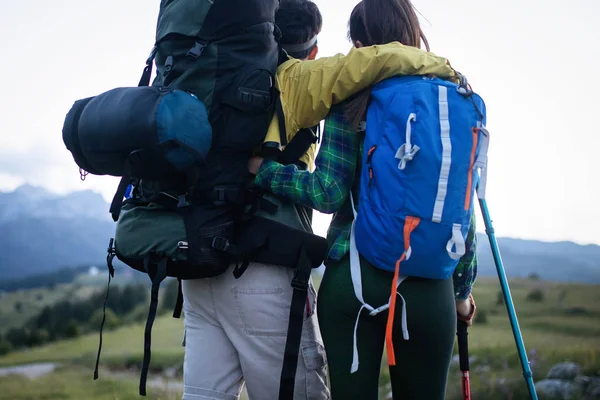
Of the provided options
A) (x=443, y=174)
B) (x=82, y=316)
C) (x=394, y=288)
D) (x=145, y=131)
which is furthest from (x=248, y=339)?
(x=82, y=316)

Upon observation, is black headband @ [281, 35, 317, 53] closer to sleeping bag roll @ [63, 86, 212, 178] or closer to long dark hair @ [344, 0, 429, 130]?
long dark hair @ [344, 0, 429, 130]

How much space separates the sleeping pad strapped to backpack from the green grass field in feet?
9.45

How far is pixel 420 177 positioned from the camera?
1.76m

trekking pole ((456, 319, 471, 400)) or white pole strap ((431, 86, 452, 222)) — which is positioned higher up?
white pole strap ((431, 86, 452, 222))

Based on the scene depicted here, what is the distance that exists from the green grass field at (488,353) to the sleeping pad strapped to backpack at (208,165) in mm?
2879

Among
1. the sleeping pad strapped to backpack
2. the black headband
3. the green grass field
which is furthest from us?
the green grass field

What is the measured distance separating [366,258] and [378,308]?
0.17 m

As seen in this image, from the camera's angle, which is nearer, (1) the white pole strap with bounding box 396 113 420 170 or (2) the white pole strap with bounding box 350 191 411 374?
(1) the white pole strap with bounding box 396 113 420 170

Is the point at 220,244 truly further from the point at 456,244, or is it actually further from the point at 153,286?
the point at 456,244

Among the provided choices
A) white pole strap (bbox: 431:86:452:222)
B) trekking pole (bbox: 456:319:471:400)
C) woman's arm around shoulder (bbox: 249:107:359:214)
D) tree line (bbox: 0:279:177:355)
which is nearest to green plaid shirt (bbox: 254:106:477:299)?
woman's arm around shoulder (bbox: 249:107:359:214)

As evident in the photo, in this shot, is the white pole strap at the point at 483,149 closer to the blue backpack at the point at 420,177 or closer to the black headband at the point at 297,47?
the blue backpack at the point at 420,177

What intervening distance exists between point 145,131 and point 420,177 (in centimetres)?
91

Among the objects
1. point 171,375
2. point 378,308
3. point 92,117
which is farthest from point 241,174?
point 171,375

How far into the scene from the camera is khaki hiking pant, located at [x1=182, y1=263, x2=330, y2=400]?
84.7 inches
